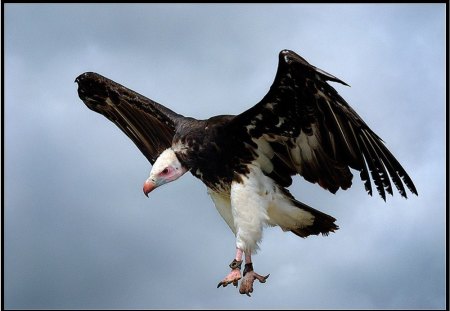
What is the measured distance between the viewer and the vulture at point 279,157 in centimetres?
1080

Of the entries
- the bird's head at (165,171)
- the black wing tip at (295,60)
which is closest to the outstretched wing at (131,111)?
the bird's head at (165,171)

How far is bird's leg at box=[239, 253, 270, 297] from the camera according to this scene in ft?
36.1

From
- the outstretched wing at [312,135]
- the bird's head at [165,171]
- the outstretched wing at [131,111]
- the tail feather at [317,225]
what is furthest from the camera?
the outstretched wing at [131,111]

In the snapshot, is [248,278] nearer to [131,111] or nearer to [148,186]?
[148,186]

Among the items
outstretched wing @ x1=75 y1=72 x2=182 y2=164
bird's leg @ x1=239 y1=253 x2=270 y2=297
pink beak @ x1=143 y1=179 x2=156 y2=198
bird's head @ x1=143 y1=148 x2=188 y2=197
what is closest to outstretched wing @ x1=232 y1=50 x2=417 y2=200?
bird's head @ x1=143 y1=148 x2=188 y2=197

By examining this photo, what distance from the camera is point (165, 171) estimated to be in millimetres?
11844

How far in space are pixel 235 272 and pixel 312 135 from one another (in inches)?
76.8

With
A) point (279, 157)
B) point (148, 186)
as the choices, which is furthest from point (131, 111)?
point (279, 157)

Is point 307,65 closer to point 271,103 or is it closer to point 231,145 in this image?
point 271,103

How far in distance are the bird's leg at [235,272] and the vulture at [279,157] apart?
0.04ft

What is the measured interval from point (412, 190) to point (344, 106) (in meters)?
1.32

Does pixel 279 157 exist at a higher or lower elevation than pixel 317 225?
higher

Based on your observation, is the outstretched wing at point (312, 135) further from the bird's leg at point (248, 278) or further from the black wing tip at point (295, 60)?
the bird's leg at point (248, 278)

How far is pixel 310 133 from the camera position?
37.0ft
